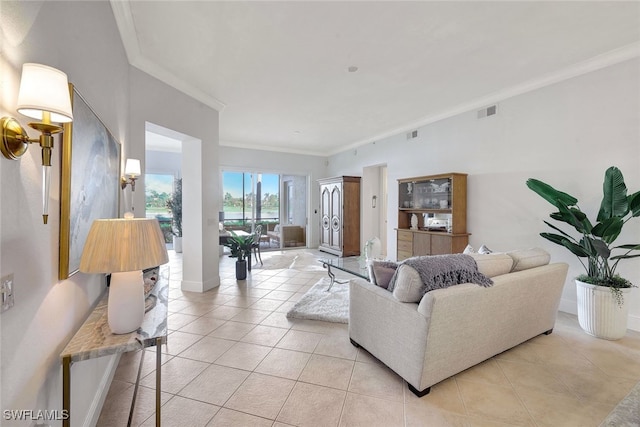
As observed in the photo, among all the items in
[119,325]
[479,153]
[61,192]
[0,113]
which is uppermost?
[479,153]

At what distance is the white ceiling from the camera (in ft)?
7.40

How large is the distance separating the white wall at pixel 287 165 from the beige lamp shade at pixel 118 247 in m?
5.92

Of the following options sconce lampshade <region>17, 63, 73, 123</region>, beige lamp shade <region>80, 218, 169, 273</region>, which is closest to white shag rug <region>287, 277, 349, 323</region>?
beige lamp shade <region>80, 218, 169, 273</region>

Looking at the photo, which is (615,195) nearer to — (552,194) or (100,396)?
(552,194)

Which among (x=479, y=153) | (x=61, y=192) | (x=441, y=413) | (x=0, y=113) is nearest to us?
(x=0, y=113)

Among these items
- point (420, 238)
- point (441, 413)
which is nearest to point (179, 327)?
point (441, 413)

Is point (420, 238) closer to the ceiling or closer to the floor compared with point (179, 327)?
closer to the ceiling

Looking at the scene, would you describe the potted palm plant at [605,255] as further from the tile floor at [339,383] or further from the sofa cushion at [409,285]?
the sofa cushion at [409,285]

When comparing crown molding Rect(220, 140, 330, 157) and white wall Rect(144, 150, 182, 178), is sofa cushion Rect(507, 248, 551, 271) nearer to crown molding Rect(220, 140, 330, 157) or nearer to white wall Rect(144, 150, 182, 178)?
crown molding Rect(220, 140, 330, 157)

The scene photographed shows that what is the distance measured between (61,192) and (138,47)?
2.29 meters

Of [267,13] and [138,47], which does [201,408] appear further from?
[138,47]

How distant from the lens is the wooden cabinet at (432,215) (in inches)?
167

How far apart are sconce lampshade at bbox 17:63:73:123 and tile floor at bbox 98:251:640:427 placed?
1.82 metres

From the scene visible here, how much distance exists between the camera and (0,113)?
0.88 meters
